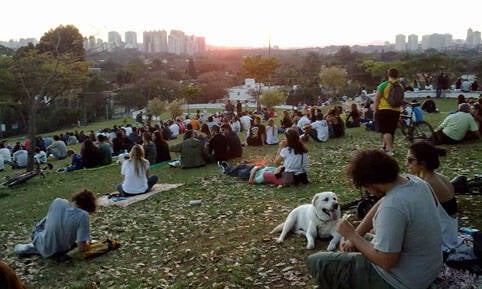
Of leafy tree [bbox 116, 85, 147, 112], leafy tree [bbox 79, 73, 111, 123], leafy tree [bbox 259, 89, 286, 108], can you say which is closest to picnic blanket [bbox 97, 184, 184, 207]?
leafy tree [bbox 259, 89, 286, 108]

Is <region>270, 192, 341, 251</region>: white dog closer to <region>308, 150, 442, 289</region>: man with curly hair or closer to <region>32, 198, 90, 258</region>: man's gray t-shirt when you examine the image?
<region>308, 150, 442, 289</region>: man with curly hair

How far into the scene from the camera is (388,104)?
11336 mm

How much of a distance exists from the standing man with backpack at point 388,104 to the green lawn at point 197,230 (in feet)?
2.85

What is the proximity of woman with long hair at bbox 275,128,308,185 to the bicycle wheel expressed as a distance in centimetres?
465

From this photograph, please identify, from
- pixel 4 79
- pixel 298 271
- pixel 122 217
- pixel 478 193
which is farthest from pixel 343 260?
pixel 4 79

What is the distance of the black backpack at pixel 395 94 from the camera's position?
11.1 m

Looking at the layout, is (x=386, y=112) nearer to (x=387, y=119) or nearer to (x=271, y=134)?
(x=387, y=119)

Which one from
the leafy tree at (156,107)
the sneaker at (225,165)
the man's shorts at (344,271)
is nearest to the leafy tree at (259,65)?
the leafy tree at (156,107)

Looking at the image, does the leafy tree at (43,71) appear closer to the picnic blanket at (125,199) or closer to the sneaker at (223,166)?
the sneaker at (223,166)

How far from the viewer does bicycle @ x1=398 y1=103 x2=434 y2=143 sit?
13416 mm

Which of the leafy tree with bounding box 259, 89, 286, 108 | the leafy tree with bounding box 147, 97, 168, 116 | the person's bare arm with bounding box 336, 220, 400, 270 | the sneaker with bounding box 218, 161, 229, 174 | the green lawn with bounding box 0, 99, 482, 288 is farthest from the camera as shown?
the leafy tree with bounding box 147, 97, 168, 116

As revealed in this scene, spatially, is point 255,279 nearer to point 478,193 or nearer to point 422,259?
point 422,259

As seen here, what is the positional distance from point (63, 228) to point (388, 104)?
25.7 ft

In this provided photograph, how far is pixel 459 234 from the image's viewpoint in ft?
19.2
